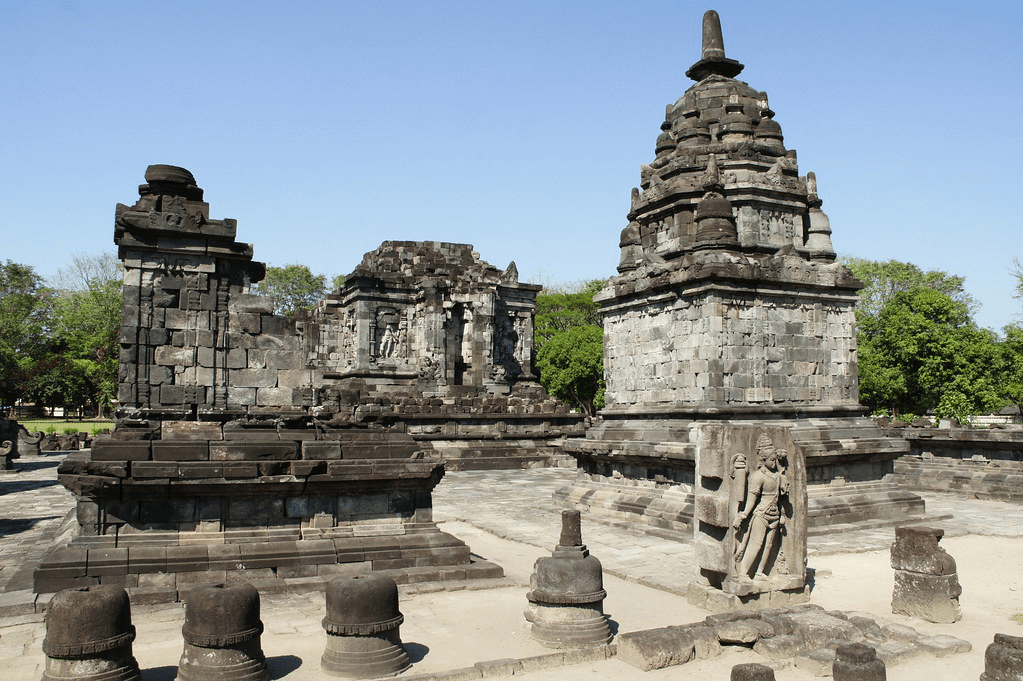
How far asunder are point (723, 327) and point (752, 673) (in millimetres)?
8620

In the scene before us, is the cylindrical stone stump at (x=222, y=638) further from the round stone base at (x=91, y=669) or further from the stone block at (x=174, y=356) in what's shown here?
the stone block at (x=174, y=356)

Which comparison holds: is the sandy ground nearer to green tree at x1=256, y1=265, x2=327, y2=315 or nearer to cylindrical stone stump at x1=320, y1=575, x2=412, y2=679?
cylindrical stone stump at x1=320, y1=575, x2=412, y2=679

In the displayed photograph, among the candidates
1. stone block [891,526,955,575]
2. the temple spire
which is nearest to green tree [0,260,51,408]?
the temple spire

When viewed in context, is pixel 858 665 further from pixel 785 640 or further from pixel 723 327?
pixel 723 327

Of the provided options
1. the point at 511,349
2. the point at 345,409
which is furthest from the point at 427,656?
the point at 511,349

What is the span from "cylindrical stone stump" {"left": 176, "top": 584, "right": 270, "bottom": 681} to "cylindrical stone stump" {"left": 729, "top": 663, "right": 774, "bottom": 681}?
3.25 m

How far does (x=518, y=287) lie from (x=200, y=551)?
2496cm

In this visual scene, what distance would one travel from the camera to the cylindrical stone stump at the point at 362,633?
5770mm

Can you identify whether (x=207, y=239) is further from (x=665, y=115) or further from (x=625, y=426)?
(x=665, y=115)

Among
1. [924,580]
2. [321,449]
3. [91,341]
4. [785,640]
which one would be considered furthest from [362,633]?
[91,341]

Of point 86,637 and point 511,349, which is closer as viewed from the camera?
point 86,637

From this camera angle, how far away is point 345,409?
10.2m

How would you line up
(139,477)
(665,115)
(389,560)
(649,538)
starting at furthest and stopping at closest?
(665,115) → (649,538) → (389,560) → (139,477)

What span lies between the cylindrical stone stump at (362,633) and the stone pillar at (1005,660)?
410 cm
